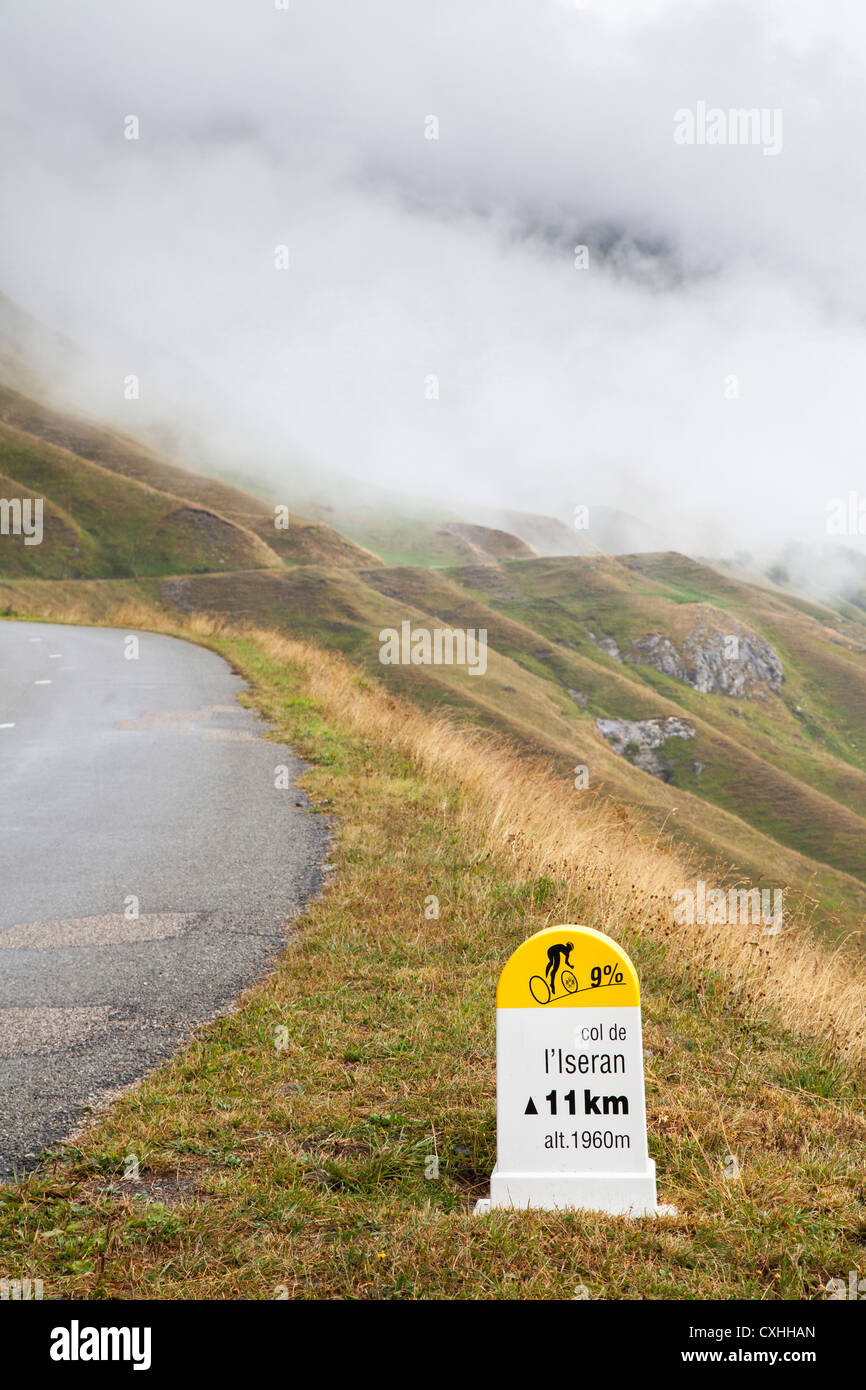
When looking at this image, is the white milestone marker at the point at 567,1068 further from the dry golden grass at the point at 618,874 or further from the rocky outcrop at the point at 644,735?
the rocky outcrop at the point at 644,735

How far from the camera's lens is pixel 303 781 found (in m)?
11.4

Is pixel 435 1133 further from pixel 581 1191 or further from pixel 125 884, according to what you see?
pixel 125 884

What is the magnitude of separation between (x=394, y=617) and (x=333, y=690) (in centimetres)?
10098

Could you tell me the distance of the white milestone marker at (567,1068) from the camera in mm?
3654

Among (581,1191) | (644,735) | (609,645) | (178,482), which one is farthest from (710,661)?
(581,1191)

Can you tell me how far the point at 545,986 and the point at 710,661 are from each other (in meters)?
173

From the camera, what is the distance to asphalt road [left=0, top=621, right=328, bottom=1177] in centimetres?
484

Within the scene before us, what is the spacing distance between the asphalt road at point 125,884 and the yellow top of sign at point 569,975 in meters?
2.08

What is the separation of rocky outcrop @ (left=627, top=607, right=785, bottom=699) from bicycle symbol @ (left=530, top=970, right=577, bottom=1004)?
167530 mm

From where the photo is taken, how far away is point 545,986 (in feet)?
12.4

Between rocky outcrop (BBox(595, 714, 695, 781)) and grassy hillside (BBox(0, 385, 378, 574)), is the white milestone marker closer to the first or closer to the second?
rocky outcrop (BBox(595, 714, 695, 781))

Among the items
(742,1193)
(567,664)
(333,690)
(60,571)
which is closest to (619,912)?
(742,1193)
